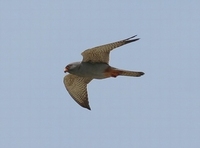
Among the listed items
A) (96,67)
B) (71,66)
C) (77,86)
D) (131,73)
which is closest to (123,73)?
(131,73)

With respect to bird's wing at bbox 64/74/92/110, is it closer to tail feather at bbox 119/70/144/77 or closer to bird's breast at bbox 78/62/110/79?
bird's breast at bbox 78/62/110/79

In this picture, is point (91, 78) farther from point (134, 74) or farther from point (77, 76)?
point (134, 74)

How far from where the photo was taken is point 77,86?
21000mm

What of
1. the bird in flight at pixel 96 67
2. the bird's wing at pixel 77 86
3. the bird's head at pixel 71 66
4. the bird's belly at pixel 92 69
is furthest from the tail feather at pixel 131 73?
the bird's wing at pixel 77 86

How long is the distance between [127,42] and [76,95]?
160 inches

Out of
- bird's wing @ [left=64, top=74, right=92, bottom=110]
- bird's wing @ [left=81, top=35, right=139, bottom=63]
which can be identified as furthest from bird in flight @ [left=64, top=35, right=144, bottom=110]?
bird's wing @ [left=64, top=74, right=92, bottom=110]

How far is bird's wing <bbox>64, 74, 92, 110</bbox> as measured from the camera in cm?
2078

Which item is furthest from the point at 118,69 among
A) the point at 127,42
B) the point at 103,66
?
the point at 127,42

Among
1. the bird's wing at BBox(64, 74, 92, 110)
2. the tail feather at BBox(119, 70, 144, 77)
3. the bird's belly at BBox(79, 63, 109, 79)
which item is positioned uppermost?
the bird's belly at BBox(79, 63, 109, 79)

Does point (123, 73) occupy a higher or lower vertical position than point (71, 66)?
lower

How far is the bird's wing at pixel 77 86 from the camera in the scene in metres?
20.8

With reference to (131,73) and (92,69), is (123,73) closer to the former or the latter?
(131,73)

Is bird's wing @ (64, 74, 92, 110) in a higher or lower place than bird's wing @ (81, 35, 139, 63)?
lower

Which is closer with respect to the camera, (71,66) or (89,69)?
(89,69)
